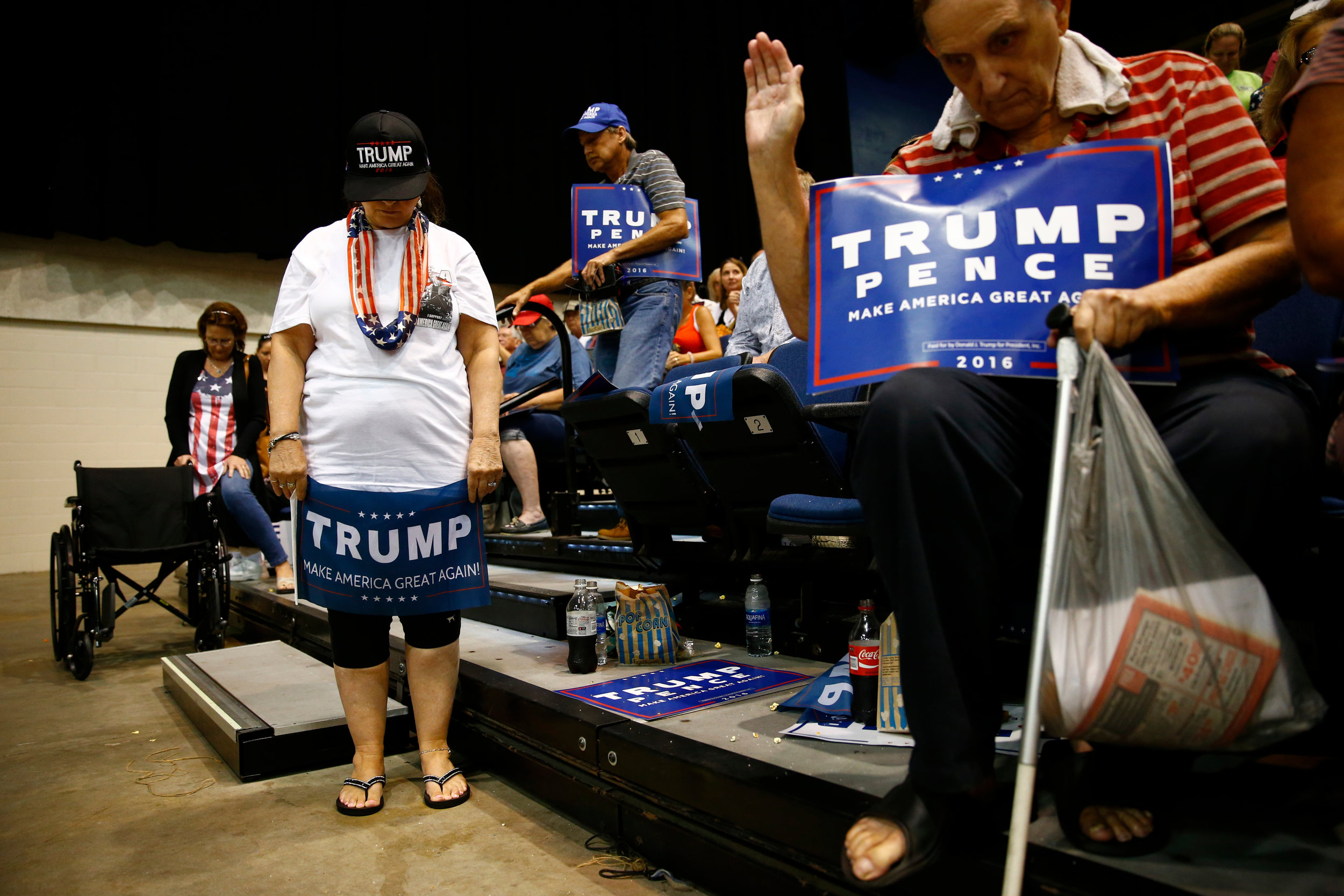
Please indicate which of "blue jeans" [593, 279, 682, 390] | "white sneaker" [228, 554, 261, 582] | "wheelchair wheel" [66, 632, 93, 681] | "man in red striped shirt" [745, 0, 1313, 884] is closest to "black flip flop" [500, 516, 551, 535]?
"blue jeans" [593, 279, 682, 390]

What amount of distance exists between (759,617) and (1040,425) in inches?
54.9

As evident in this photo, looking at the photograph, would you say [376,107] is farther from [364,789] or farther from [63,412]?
[364,789]

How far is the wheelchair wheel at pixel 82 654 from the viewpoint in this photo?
10.9 feet

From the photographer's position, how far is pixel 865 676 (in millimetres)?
1673

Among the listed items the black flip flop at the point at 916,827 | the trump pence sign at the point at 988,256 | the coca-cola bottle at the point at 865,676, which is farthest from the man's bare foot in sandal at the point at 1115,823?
the coca-cola bottle at the point at 865,676

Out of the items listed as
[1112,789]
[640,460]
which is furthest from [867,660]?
[640,460]

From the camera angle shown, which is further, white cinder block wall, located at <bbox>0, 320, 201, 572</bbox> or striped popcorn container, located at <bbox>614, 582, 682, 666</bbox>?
white cinder block wall, located at <bbox>0, 320, 201, 572</bbox>

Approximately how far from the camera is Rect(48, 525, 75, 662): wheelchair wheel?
341 centimetres

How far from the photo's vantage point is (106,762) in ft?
7.80

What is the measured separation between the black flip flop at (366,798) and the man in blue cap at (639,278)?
5.38 feet

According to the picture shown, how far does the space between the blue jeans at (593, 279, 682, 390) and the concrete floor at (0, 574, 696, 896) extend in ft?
4.90

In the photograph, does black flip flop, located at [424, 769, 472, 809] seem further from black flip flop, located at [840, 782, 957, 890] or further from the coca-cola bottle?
black flip flop, located at [840, 782, 957, 890]

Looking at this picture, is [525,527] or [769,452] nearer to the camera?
[769,452]

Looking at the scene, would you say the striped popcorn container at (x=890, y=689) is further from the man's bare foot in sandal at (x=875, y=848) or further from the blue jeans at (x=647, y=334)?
the blue jeans at (x=647, y=334)
